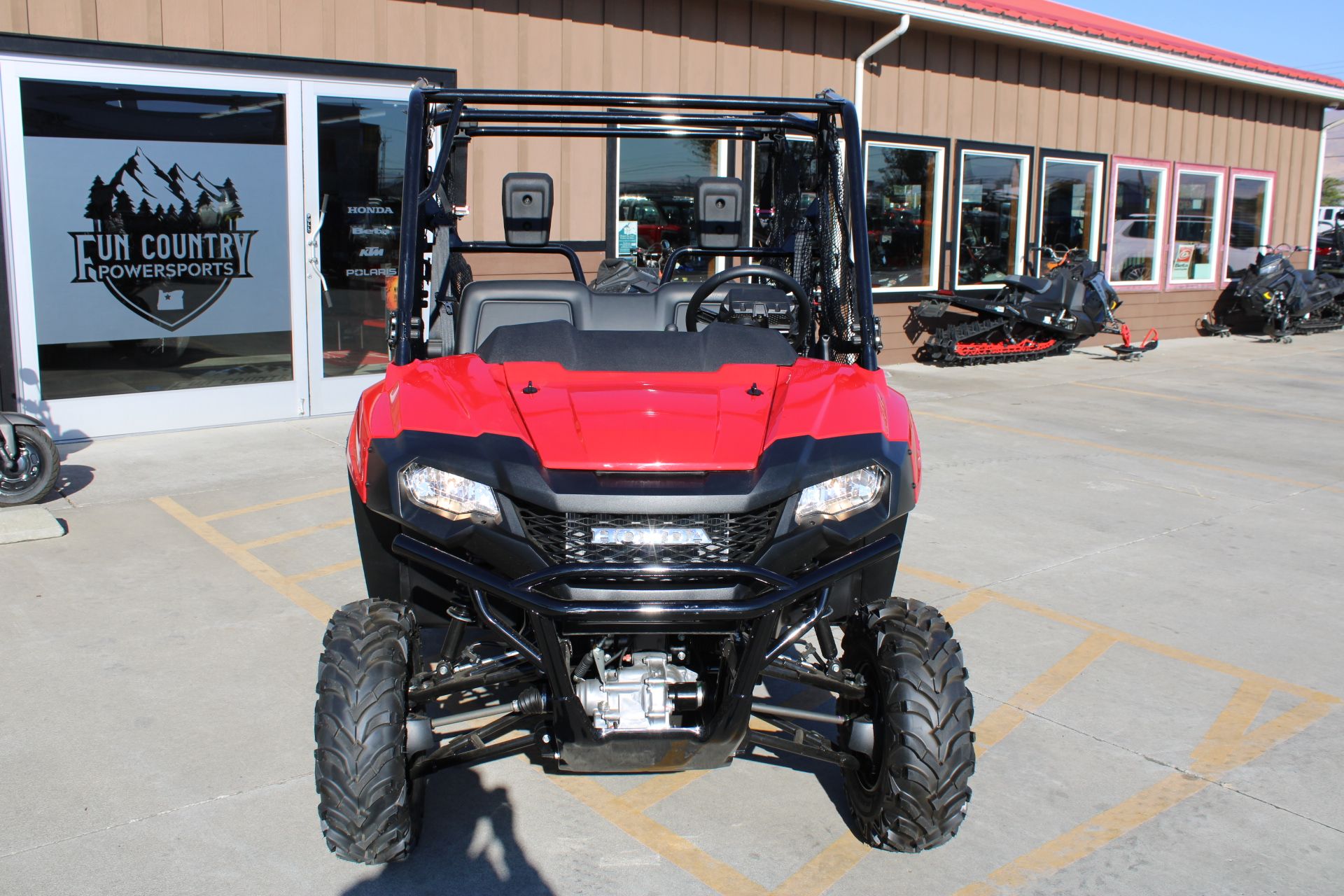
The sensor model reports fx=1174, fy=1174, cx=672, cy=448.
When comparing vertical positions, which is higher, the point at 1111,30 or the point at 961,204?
the point at 1111,30

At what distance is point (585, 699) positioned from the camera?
9.43ft

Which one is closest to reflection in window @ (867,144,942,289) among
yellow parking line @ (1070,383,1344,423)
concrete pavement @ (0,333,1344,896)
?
yellow parking line @ (1070,383,1344,423)

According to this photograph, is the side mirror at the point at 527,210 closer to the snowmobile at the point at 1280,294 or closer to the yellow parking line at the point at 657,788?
the yellow parking line at the point at 657,788

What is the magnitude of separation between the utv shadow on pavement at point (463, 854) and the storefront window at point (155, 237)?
5545 mm

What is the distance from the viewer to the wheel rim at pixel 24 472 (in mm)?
6102

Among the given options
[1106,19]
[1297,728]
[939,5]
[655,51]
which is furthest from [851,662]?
[1106,19]

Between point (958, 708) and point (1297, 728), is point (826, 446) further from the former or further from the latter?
point (1297, 728)

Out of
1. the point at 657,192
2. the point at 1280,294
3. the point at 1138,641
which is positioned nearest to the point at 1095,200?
the point at 1280,294

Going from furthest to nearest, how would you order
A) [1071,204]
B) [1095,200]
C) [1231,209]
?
[1231,209] < [1095,200] < [1071,204]

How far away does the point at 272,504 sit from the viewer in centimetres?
652

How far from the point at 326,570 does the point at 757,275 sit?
2663 mm

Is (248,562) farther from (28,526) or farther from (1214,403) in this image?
(1214,403)

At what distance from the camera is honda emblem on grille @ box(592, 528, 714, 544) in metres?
2.78

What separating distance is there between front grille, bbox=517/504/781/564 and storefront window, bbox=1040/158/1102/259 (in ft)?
41.7
